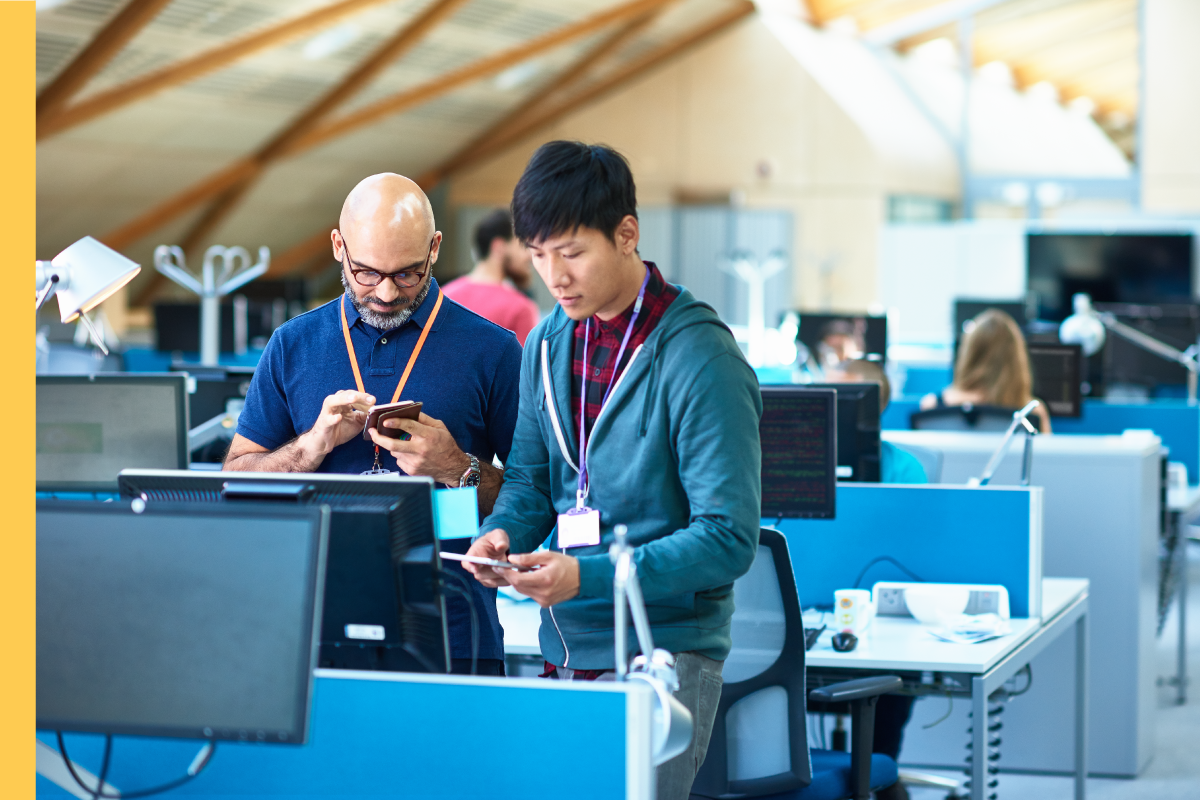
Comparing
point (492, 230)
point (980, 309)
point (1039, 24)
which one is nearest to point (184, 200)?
point (980, 309)

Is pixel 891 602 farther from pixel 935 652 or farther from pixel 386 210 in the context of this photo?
pixel 386 210

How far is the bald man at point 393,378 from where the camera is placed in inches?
78.4

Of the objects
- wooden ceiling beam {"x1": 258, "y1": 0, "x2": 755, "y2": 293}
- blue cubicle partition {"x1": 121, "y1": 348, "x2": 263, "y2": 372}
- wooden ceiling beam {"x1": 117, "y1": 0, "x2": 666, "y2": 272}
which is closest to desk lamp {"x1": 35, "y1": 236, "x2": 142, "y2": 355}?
blue cubicle partition {"x1": 121, "y1": 348, "x2": 263, "y2": 372}

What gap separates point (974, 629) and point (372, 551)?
1887 millimetres

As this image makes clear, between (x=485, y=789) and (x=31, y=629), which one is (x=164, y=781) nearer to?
(x=31, y=629)

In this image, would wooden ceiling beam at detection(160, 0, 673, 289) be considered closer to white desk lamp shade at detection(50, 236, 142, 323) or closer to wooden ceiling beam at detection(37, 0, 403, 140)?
wooden ceiling beam at detection(37, 0, 403, 140)

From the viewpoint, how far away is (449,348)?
213 centimetres

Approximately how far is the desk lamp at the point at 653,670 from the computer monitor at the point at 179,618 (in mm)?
346

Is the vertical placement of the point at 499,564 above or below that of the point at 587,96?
below

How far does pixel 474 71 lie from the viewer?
13078 mm

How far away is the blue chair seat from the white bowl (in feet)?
1.53

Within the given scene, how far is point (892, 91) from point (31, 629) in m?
14.5

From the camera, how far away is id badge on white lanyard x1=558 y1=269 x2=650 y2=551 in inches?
69.2

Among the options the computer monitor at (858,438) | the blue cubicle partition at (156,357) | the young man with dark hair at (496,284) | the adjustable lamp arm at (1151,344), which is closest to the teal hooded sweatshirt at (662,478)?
the computer monitor at (858,438)
